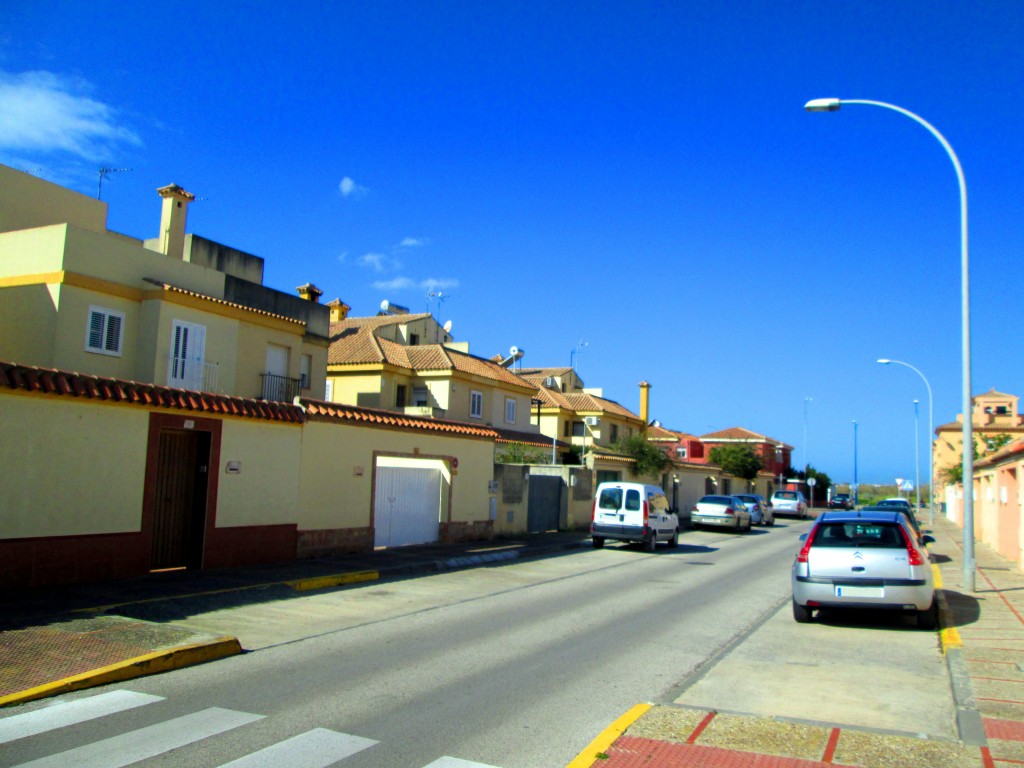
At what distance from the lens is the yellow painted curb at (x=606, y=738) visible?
18.1ft

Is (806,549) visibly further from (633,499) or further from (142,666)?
(633,499)

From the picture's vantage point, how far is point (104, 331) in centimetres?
2280

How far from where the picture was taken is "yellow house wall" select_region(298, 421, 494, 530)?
55.5 feet

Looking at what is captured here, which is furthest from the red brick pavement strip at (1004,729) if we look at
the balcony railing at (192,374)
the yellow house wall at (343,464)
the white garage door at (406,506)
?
the balcony railing at (192,374)

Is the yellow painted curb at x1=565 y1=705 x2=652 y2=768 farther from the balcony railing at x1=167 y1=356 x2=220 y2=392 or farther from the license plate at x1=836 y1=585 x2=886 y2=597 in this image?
the balcony railing at x1=167 y1=356 x2=220 y2=392

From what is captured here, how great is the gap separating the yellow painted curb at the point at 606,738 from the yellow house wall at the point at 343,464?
11.3 metres

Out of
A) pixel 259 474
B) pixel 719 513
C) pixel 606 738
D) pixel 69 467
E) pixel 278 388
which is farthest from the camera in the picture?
pixel 719 513

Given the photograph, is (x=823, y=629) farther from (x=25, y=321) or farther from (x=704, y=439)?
(x=704, y=439)

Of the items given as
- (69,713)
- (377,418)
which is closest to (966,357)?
(377,418)

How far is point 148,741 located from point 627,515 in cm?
1856

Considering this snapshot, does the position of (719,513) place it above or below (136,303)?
below

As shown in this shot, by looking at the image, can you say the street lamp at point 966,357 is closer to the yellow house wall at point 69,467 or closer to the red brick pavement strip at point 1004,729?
the red brick pavement strip at point 1004,729

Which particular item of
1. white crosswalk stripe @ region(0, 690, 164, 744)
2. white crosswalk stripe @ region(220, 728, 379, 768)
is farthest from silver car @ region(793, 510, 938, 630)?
white crosswalk stripe @ region(0, 690, 164, 744)

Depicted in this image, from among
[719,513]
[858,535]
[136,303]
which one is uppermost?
[136,303]
